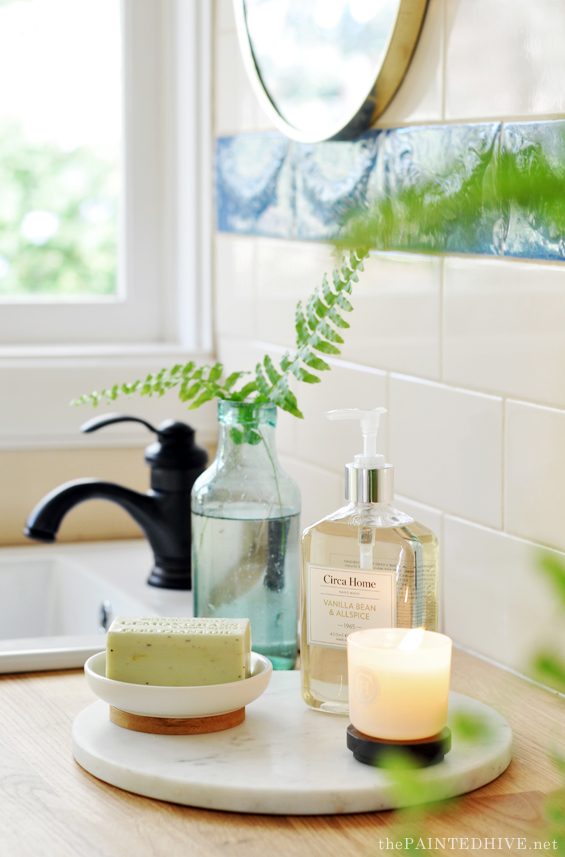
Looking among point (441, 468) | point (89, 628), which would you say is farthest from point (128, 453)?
point (441, 468)

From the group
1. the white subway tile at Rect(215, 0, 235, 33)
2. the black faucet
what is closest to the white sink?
the black faucet

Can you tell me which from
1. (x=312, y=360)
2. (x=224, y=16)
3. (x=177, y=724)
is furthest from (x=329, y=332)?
(x=224, y=16)

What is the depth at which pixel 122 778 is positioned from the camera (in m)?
0.61

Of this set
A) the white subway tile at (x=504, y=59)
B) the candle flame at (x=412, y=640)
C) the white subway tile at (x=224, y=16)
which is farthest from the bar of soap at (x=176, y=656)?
the white subway tile at (x=224, y=16)

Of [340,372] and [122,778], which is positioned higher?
[340,372]

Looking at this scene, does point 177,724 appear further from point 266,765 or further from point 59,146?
point 59,146

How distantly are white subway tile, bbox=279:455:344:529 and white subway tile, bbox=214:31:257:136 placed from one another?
45 centimetres

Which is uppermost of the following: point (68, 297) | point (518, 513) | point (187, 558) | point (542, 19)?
point (542, 19)

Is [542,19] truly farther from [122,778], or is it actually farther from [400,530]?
[122,778]

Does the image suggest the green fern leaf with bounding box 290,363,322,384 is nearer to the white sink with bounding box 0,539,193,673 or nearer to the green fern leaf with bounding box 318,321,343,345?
the green fern leaf with bounding box 318,321,343,345

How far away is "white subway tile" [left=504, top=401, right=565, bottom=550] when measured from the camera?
0.75m

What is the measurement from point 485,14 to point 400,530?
1.47 feet

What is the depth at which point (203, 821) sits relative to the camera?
1.89 ft

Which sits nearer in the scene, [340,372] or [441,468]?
[441,468]
